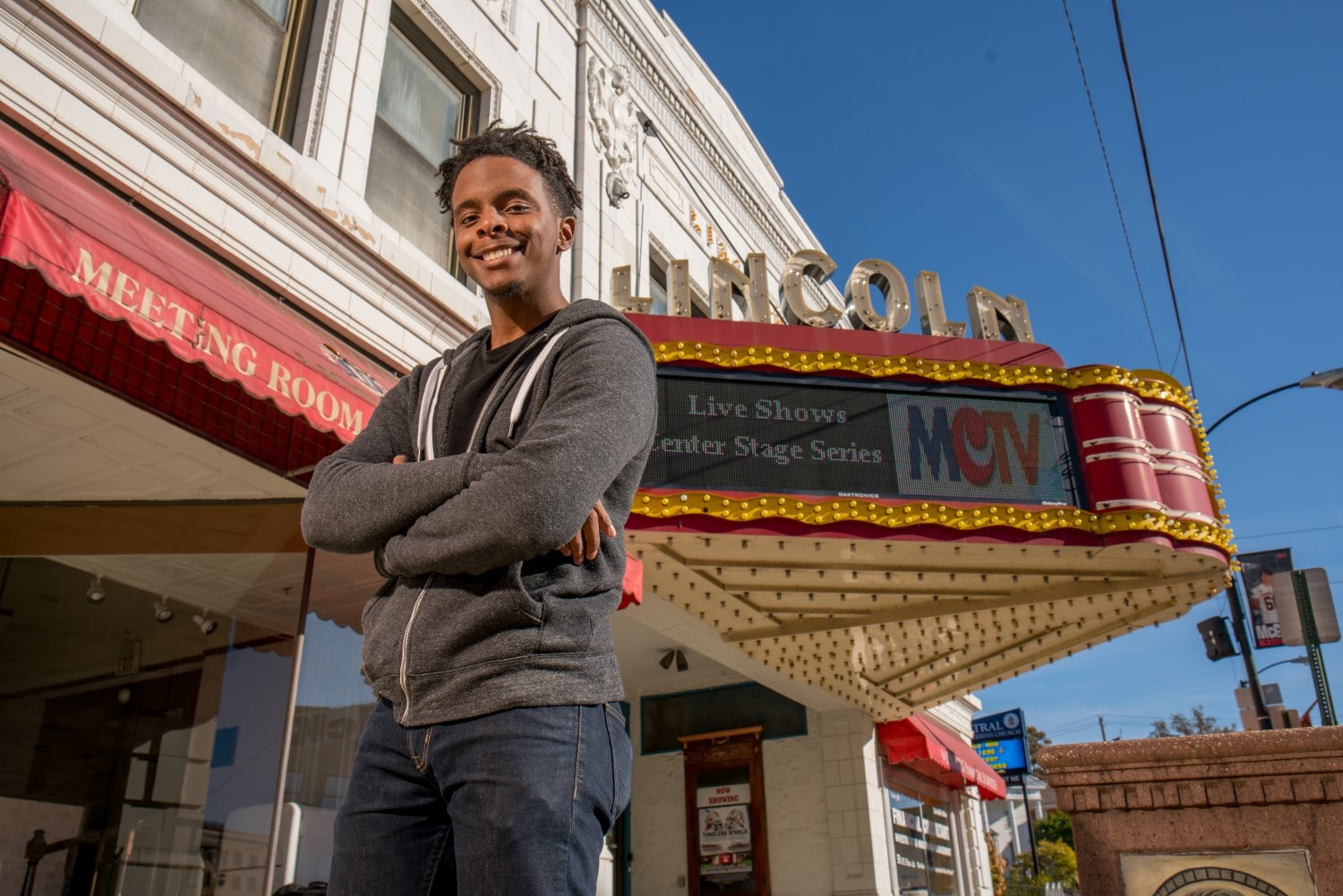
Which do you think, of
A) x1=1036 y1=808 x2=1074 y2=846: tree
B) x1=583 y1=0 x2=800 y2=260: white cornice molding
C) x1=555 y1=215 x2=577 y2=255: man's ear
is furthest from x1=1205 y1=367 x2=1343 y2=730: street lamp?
x1=1036 y1=808 x2=1074 y2=846: tree

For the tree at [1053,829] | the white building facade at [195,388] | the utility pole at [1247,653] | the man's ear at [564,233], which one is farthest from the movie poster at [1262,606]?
the man's ear at [564,233]

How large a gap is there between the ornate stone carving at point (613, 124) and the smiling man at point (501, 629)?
1107 cm

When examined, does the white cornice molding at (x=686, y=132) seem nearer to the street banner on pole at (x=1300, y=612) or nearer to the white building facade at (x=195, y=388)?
the white building facade at (x=195, y=388)

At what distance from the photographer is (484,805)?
1.29 meters

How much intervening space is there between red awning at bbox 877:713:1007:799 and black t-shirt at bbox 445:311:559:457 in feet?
43.7

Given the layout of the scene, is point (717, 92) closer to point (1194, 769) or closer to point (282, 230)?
point (282, 230)

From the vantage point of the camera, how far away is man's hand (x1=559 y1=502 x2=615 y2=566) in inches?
58.3

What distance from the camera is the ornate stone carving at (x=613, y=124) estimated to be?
40.1 ft

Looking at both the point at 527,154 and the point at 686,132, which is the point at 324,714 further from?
the point at 686,132

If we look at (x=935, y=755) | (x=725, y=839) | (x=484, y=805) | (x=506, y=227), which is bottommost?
(x=484, y=805)

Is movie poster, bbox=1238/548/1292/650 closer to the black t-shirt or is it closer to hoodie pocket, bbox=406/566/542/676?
the black t-shirt

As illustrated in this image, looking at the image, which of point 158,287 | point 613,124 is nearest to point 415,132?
point 613,124

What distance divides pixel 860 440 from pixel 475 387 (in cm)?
736

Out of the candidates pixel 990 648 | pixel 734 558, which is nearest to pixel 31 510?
pixel 734 558
